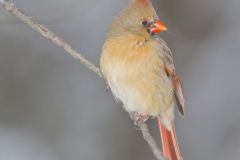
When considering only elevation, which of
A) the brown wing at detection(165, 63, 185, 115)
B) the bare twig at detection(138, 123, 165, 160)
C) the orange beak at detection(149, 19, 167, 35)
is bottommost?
the bare twig at detection(138, 123, 165, 160)

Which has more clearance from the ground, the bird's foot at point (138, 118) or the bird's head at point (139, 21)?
the bird's head at point (139, 21)

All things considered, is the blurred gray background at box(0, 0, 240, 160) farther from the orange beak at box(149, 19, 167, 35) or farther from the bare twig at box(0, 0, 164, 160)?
the bare twig at box(0, 0, 164, 160)

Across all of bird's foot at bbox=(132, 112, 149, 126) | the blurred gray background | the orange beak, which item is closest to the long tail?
bird's foot at bbox=(132, 112, 149, 126)

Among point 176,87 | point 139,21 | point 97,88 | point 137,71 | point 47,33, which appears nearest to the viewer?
point 47,33

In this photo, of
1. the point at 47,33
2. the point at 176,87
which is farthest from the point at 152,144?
the point at 176,87

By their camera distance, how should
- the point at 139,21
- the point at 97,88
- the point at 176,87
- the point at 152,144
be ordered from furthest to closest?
the point at 97,88 → the point at 176,87 → the point at 139,21 → the point at 152,144

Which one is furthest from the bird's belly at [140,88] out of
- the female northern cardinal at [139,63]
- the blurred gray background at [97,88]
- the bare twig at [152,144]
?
the blurred gray background at [97,88]

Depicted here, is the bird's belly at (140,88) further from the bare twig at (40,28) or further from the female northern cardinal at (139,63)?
the bare twig at (40,28)

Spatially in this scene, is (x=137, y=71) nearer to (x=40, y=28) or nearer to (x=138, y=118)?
(x=138, y=118)
